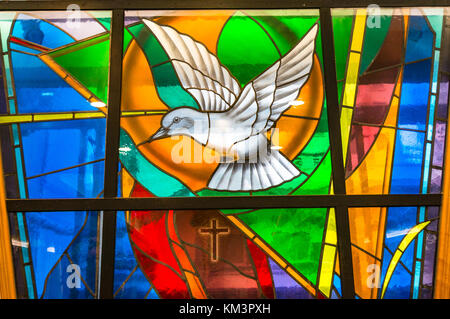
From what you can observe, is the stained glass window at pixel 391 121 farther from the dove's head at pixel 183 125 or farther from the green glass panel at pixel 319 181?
the dove's head at pixel 183 125

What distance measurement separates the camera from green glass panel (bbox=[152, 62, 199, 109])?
9.87ft

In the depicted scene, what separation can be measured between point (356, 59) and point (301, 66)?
1.18 feet

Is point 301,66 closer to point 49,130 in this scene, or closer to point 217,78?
point 217,78

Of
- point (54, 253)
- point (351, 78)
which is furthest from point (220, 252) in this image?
point (351, 78)

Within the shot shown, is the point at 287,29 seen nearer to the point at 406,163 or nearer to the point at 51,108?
the point at 406,163

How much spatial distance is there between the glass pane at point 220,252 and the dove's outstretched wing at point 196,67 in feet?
2.36

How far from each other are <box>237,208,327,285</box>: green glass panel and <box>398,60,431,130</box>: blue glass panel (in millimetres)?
807

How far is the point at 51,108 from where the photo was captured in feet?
9.78

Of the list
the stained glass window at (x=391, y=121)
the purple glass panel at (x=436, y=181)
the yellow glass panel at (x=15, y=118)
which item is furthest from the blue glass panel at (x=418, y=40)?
the yellow glass panel at (x=15, y=118)

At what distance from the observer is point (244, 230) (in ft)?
9.88

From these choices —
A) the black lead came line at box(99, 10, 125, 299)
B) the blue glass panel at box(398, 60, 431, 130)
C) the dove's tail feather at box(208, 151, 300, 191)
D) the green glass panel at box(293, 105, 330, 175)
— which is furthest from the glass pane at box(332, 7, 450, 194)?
the black lead came line at box(99, 10, 125, 299)

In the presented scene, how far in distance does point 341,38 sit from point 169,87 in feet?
3.81

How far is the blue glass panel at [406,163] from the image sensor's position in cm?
302
